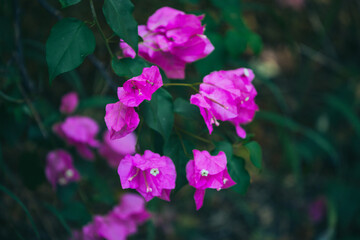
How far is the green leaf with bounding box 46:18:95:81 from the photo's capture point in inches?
18.8

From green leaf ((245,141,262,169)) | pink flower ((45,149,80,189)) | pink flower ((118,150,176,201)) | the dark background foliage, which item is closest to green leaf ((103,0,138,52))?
pink flower ((118,150,176,201))

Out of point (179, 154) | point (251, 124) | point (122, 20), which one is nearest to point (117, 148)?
point (179, 154)

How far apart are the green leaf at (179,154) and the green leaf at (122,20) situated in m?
0.18

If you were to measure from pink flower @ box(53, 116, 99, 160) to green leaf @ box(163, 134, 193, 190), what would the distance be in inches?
13.8

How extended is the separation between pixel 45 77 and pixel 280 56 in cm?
120

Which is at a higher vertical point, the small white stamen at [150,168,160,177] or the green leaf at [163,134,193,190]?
the small white stamen at [150,168,160,177]

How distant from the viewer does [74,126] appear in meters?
0.83

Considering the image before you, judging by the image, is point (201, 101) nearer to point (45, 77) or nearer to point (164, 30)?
point (164, 30)

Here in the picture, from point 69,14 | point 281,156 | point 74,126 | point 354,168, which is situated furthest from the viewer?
point 281,156

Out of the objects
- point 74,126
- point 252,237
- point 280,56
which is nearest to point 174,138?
point 74,126

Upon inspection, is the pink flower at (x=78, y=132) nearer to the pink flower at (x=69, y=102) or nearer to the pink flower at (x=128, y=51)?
the pink flower at (x=69, y=102)

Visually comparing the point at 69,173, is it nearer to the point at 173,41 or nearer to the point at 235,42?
the point at 173,41

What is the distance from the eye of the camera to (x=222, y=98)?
51 cm

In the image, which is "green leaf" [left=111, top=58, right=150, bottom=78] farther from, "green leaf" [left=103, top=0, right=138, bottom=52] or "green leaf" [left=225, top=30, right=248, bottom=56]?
"green leaf" [left=225, top=30, right=248, bottom=56]
